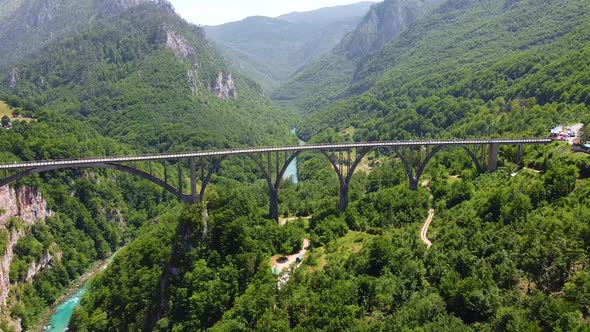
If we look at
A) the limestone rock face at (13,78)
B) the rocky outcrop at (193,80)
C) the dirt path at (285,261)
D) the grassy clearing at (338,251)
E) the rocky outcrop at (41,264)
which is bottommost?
the rocky outcrop at (41,264)

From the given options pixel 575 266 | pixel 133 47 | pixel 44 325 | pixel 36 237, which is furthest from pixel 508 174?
pixel 133 47

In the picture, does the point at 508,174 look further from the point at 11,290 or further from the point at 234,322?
the point at 11,290

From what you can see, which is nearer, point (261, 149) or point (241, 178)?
point (261, 149)

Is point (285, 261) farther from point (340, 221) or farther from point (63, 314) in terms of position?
point (63, 314)

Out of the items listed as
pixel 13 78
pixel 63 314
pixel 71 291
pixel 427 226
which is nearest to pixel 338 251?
pixel 427 226

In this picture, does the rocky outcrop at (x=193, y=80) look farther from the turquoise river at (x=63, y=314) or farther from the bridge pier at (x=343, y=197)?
the bridge pier at (x=343, y=197)

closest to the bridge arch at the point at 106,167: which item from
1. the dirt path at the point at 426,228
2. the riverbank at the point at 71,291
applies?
the riverbank at the point at 71,291
